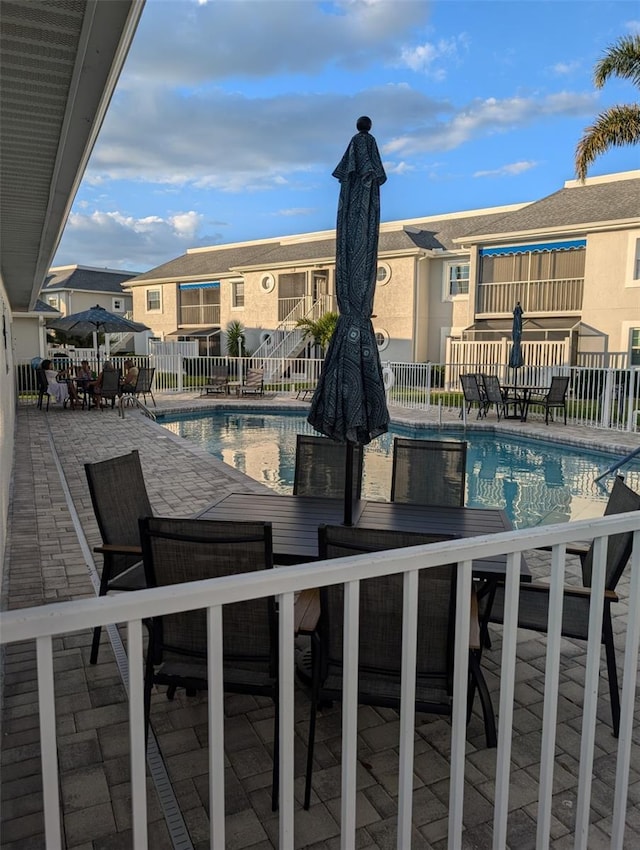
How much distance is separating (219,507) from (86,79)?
7.41 ft

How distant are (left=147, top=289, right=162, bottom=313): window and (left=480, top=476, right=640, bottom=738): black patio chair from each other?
32709 mm

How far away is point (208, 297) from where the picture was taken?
103ft

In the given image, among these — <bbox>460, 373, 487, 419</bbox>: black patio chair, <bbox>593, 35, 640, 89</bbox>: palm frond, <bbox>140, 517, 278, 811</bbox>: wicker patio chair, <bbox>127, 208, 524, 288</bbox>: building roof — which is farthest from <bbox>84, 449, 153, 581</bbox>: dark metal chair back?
<bbox>127, 208, 524, 288</bbox>: building roof

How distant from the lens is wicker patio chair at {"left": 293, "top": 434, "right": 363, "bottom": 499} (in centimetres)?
422

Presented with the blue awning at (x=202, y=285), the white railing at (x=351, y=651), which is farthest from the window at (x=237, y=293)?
the white railing at (x=351, y=651)

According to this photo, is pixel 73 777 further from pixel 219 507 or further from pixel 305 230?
pixel 305 230

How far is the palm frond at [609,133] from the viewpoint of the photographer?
14.5 meters

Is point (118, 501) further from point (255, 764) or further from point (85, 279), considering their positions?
point (85, 279)

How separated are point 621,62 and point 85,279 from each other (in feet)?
106

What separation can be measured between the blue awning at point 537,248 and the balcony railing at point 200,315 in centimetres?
1462

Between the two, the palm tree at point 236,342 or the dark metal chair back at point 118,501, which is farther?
the palm tree at point 236,342

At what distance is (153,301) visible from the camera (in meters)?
33.8

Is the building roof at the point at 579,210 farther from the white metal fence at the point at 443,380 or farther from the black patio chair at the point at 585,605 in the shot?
the black patio chair at the point at 585,605

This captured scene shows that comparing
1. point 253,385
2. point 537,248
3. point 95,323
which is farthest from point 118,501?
point 537,248
